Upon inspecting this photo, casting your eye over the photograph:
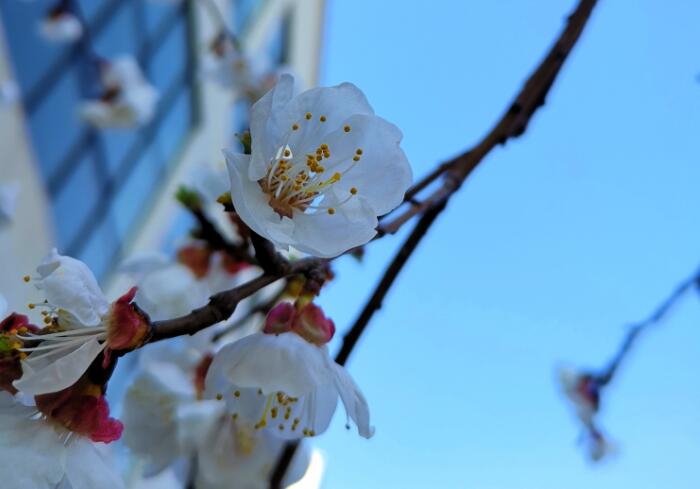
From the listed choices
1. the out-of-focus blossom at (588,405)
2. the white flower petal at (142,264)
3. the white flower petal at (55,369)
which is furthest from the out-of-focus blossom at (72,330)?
the out-of-focus blossom at (588,405)

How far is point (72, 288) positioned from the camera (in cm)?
43

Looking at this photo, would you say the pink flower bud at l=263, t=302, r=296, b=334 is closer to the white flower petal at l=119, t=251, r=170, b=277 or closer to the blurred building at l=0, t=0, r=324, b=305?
the white flower petal at l=119, t=251, r=170, b=277

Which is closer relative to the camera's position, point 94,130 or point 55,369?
point 55,369

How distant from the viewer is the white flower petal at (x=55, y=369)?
1.34ft

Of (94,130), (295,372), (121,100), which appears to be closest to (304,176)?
(295,372)

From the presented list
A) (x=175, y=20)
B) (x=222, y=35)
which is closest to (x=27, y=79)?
(x=222, y=35)

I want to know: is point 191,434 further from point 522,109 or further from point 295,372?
point 522,109

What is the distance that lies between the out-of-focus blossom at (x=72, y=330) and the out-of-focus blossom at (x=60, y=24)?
2210 millimetres

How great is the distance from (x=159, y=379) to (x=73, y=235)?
2228 mm

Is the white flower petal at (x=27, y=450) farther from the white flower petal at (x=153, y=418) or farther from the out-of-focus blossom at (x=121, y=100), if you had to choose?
the out-of-focus blossom at (x=121, y=100)

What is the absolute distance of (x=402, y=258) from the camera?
0.58 metres

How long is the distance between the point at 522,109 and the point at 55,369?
49 cm

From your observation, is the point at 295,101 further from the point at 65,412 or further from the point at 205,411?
the point at 205,411

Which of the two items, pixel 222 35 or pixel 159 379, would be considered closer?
pixel 159 379
